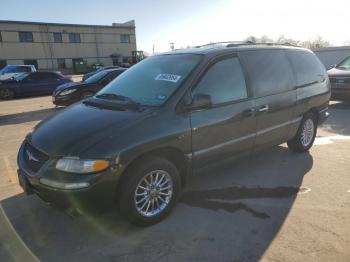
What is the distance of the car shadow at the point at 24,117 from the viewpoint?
33.0ft

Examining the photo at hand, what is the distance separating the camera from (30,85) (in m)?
17.1

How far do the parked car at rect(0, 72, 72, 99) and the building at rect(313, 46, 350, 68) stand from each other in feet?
60.3

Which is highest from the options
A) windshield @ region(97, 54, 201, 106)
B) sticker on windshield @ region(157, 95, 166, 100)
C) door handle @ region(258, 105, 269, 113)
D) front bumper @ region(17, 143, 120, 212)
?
windshield @ region(97, 54, 201, 106)

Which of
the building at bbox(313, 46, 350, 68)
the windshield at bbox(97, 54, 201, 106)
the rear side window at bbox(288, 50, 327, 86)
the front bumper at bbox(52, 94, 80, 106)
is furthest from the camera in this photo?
the building at bbox(313, 46, 350, 68)

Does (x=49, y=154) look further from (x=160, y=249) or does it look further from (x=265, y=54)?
(x=265, y=54)

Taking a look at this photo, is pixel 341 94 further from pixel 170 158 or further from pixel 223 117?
pixel 170 158

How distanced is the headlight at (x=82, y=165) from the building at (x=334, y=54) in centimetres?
2395

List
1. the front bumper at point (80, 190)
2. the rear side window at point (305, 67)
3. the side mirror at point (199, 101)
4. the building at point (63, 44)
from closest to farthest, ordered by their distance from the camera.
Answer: the front bumper at point (80, 190), the side mirror at point (199, 101), the rear side window at point (305, 67), the building at point (63, 44)

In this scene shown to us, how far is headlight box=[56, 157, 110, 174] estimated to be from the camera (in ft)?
10.00

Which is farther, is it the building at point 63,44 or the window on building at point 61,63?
the window on building at point 61,63

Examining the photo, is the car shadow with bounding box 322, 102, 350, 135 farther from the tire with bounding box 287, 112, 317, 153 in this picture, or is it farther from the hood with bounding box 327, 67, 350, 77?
the tire with bounding box 287, 112, 317, 153

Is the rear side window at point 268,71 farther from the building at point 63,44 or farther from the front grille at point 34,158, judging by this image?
the building at point 63,44

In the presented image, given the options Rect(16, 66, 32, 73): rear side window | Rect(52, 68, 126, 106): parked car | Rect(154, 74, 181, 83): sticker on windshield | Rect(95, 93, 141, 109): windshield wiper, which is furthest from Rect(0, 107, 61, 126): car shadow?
Rect(16, 66, 32, 73): rear side window

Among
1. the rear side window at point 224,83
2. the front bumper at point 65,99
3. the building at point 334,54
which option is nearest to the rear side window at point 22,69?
the front bumper at point 65,99
